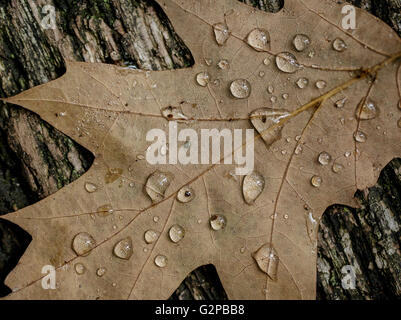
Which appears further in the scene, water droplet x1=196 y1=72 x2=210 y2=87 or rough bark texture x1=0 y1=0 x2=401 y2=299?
rough bark texture x1=0 y1=0 x2=401 y2=299

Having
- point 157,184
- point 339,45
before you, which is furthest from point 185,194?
point 339,45

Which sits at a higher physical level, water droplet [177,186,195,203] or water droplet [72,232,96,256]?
water droplet [177,186,195,203]

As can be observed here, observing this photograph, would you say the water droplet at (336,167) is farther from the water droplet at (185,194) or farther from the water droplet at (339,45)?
the water droplet at (185,194)

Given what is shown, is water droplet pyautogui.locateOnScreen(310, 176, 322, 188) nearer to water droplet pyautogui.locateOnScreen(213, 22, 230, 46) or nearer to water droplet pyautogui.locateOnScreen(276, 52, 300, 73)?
water droplet pyautogui.locateOnScreen(276, 52, 300, 73)

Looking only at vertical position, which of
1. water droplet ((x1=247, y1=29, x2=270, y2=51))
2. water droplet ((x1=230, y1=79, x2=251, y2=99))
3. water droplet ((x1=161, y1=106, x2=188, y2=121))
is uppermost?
water droplet ((x1=247, y1=29, x2=270, y2=51))

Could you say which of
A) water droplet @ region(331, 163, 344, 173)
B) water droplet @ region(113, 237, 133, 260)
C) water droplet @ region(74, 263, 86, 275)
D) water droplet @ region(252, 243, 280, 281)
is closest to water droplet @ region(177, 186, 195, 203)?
water droplet @ region(113, 237, 133, 260)
